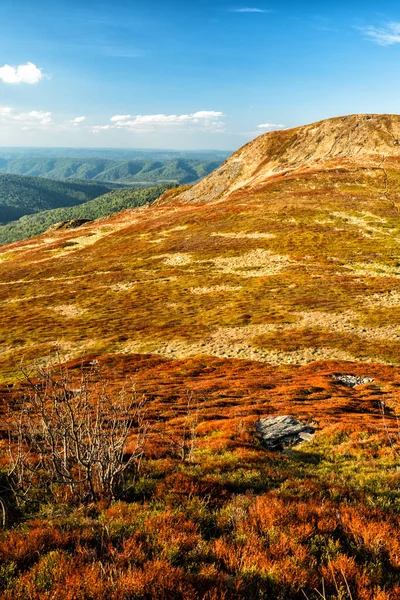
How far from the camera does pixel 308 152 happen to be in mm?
135875

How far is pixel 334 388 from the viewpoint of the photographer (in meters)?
25.0

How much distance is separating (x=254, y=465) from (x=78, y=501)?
559 cm

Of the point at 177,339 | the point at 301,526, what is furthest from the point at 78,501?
the point at 177,339

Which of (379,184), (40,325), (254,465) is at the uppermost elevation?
(379,184)

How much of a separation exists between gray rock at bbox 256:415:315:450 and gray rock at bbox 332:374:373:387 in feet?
37.2

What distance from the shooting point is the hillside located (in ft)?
20.3

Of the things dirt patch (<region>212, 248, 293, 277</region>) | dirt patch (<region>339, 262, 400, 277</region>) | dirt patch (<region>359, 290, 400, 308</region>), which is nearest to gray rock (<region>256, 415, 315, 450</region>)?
dirt patch (<region>359, 290, 400, 308</region>)

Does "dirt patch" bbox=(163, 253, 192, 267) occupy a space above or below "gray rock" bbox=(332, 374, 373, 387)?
above

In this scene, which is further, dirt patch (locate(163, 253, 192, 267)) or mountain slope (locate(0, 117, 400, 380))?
dirt patch (locate(163, 253, 192, 267))

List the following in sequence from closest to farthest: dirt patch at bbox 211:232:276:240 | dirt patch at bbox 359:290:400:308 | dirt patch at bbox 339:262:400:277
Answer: dirt patch at bbox 359:290:400:308, dirt patch at bbox 339:262:400:277, dirt patch at bbox 211:232:276:240

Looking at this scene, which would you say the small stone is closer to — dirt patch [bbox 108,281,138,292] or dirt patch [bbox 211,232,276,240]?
dirt patch [bbox 108,281,138,292]

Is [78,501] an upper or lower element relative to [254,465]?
upper

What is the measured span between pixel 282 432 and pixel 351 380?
13.7m

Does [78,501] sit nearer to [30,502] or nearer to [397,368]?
[30,502]
